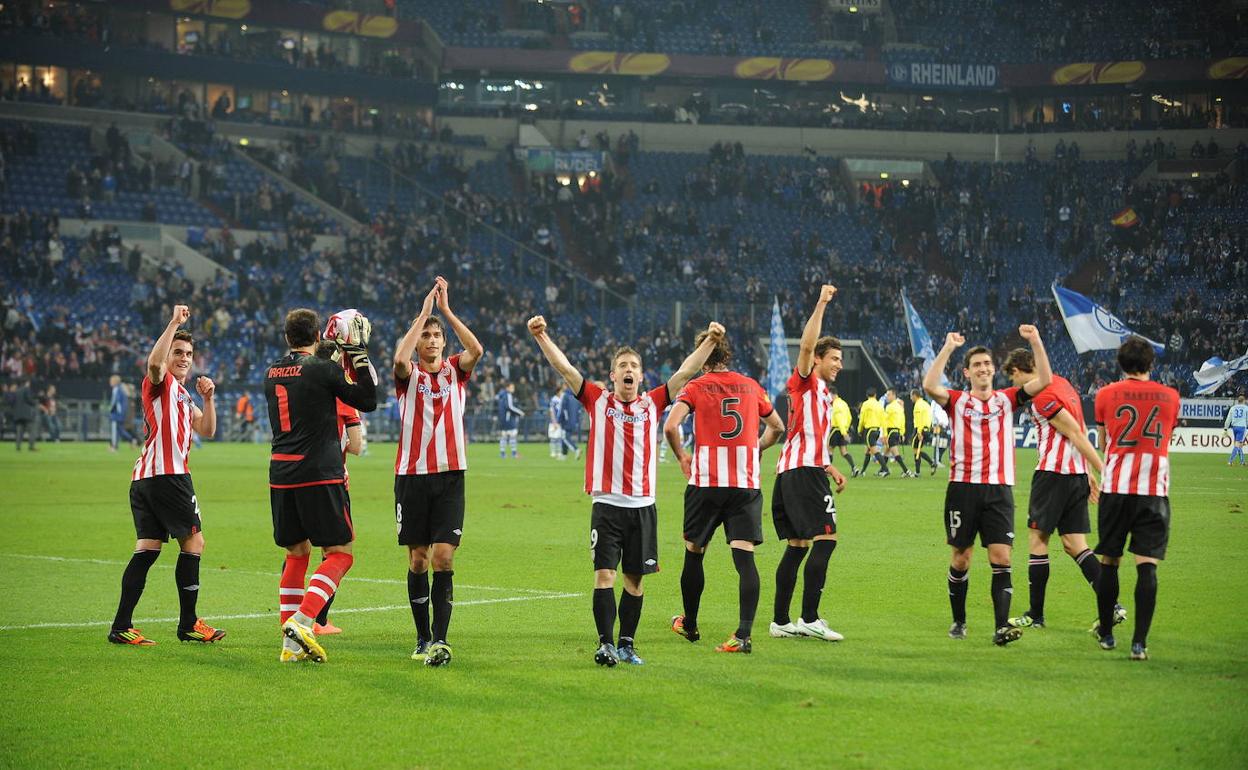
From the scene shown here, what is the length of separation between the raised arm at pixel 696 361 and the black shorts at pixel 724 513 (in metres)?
0.92

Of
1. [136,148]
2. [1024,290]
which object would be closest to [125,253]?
[136,148]

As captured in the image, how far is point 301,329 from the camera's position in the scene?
34.8 ft

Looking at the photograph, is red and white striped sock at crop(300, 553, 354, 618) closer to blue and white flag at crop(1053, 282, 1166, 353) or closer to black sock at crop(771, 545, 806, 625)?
black sock at crop(771, 545, 806, 625)

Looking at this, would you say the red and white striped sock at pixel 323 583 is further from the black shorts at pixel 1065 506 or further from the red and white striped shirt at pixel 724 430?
the black shorts at pixel 1065 506

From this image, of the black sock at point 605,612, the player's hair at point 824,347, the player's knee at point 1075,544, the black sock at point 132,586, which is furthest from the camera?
the player's knee at point 1075,544

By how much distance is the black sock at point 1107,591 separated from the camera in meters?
10.7

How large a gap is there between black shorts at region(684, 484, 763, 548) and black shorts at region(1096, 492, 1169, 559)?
253cm

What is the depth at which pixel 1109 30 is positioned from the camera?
7788cm

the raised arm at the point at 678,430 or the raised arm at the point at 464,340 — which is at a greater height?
the raised arm at the point at 464,340

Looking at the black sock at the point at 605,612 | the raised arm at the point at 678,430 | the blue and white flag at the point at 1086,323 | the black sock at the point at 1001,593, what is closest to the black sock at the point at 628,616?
the black sock at the point at 605,612

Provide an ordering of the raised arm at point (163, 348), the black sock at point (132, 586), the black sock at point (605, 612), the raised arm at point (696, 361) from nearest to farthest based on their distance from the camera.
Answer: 1. the black sock at point (605, 612)
2. the raised arm at point (696, 361)
3. the raised arm at point (163, 348)
4. the black sock at point (132, 586)

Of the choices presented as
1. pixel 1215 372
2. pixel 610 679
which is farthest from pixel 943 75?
pixel 610 679

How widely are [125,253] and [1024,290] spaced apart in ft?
124

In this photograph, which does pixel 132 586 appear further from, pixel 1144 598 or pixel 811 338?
pixel 1144 598
